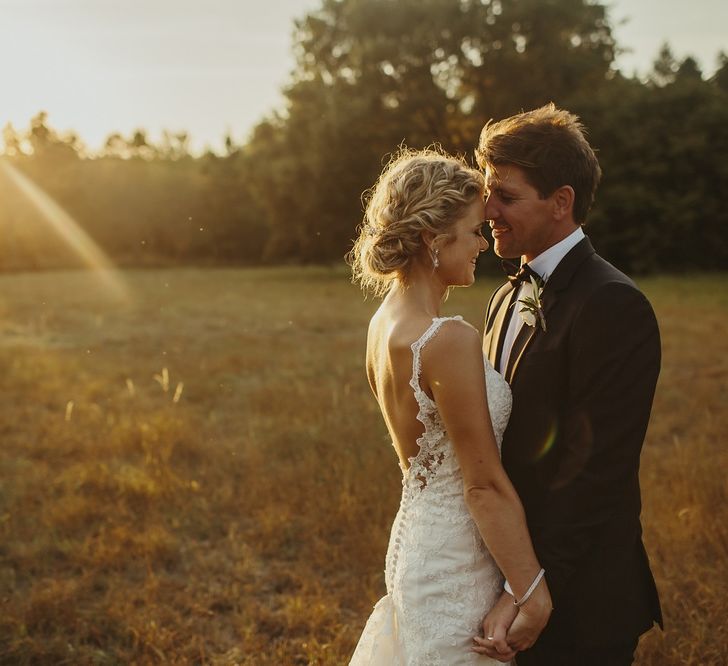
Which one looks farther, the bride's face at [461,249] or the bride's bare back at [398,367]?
the bride's face at [461,249]

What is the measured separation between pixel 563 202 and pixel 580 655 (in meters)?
1.59

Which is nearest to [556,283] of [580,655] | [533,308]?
[533,308]

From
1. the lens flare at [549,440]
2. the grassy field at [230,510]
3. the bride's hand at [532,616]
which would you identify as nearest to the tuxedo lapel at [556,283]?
the lens flare at [549,440]

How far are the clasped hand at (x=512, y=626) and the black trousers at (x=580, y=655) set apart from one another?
0.18 meters

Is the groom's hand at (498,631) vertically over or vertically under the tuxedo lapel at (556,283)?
under

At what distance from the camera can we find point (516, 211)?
2635 millimetres

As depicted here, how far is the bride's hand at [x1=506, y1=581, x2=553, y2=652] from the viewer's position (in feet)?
7.54

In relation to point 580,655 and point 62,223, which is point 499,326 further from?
point 62,223

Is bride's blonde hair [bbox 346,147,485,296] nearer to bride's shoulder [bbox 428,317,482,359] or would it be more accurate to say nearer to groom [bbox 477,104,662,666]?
groom [bbox 477,104,662,666]

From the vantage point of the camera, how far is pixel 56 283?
32875mm

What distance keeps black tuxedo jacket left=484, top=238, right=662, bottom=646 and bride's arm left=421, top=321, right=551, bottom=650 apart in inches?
3.3

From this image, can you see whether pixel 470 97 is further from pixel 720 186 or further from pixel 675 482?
pixel 675 482

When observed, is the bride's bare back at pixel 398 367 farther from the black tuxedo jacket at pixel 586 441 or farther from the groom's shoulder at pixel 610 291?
the groom's shoulder at pixel 610 291

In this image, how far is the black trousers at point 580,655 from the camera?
96.9 inches
